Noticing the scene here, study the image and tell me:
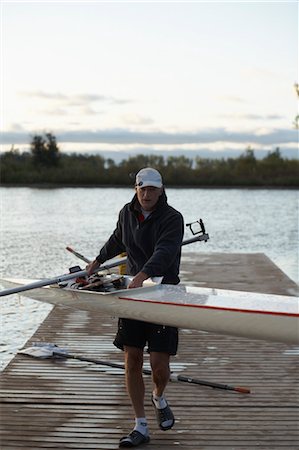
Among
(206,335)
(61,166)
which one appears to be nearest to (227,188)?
(61,166)

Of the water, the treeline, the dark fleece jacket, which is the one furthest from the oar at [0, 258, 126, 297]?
the treeline

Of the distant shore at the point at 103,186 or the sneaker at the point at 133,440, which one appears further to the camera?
the distant shore at the point at 103,186

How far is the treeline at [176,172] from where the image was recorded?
193ft

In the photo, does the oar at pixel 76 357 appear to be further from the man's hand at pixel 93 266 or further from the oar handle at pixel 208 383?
the man's hand at pixel 93 266

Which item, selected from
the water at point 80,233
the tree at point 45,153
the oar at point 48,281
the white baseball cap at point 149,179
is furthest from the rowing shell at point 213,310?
the tree at point 45,153

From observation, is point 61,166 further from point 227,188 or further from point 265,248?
point 265,248

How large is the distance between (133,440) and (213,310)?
3.02 ft

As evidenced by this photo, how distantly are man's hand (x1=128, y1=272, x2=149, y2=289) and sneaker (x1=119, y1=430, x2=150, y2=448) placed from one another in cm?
Answer: 89

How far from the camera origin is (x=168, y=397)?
526cm

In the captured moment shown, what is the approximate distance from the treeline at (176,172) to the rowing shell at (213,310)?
172 feet

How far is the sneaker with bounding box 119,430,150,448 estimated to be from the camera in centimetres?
430

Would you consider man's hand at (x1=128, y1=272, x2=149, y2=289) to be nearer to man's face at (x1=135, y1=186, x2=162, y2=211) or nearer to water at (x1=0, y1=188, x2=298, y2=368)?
man's face at (x1=135, y1=186, x2=162, y2=211)

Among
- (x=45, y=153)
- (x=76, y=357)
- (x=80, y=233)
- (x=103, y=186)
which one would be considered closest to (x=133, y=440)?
(x=76, y=357)

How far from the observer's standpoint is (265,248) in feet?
66.6
